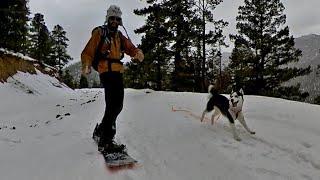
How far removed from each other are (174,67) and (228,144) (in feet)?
79.8

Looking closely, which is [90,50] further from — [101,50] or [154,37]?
[154,37]

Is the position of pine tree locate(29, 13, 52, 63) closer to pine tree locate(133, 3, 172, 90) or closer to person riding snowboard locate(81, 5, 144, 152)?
pine tree locate(133, 3, 172, 90)

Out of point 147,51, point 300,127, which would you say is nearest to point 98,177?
point 300,127

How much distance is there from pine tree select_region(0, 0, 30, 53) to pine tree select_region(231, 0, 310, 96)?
61.5 ft

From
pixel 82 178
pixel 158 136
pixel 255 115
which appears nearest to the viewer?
pixel 82 178

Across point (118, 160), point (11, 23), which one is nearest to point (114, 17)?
point (118, 160)

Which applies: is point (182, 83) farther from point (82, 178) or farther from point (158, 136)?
point (82, 178)

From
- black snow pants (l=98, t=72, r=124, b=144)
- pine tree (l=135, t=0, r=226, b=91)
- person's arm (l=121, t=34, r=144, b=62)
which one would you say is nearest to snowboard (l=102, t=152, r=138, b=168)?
black snow pants (l=98, t=72, r=124, b=144)

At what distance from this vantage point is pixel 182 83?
31.3m

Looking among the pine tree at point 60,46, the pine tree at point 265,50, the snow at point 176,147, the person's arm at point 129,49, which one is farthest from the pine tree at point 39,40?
the person's arm at point 129,49

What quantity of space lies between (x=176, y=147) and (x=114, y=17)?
8.26ft

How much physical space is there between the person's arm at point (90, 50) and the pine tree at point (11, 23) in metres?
12.4

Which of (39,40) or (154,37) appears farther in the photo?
(39,40)

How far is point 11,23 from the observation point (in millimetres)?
17828
